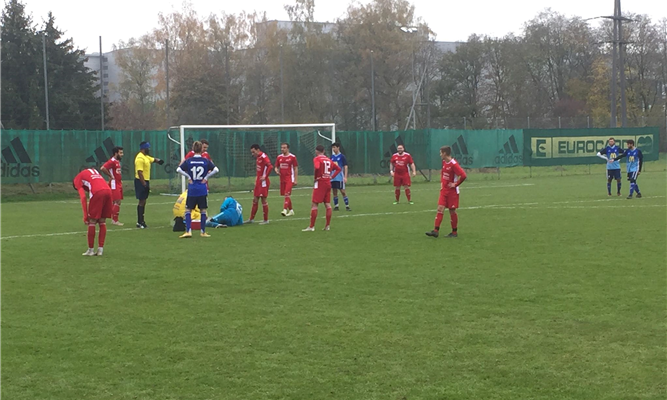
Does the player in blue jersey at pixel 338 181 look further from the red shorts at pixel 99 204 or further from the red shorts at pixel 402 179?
the red shorts at pixel 99 204

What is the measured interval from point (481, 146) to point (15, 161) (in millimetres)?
21991

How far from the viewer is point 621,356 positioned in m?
6.59

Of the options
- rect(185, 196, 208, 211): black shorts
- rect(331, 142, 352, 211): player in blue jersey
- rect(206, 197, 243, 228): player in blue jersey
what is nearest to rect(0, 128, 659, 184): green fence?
rect(331, 142, 352, 211): player in blue jersey

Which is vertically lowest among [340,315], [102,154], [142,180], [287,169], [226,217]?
[340,315]

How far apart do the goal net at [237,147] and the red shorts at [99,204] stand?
58.4 feet

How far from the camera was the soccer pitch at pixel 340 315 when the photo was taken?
6.05 m

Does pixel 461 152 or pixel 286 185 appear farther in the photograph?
pixel 461 152

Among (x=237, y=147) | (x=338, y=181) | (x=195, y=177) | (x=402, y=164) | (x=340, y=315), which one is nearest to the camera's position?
(x=340, y=315)

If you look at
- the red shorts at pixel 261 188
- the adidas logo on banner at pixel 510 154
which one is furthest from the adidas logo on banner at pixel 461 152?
the red shorts at pixel 261 188

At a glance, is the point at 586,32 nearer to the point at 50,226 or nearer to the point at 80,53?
the point at 80,53

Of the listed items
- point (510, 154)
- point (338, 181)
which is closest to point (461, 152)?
point (510, 154)

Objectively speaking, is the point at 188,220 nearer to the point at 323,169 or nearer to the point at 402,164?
the point at 323,169

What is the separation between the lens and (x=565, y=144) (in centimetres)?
4278

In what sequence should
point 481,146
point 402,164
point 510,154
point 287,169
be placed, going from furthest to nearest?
point 510,154
point 481,146
point 402,164
point 287,169
